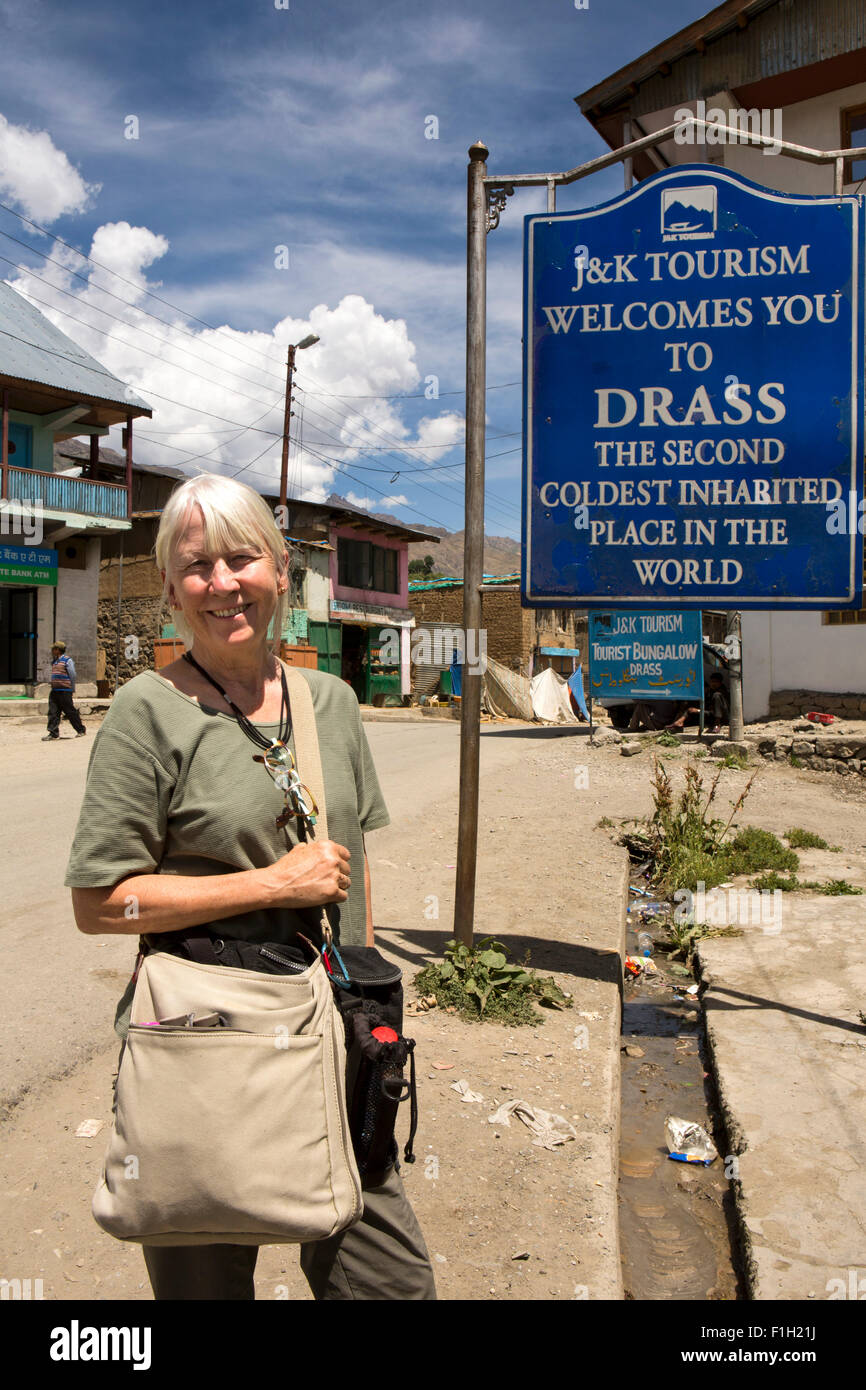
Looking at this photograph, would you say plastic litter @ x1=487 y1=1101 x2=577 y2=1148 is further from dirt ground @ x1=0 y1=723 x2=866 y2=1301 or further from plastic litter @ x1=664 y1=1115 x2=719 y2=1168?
plastic litter @ x1=664 y1=1115 x2=719 y2=1168

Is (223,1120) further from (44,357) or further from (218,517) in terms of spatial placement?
(44,357)

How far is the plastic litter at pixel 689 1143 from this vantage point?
3.36 m

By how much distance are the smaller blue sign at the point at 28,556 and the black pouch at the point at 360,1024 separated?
2195 cm

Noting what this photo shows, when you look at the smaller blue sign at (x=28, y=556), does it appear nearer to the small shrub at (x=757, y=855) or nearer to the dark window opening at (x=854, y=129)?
the dark window opening at (x=854, y=129)

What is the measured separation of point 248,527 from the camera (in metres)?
1.80

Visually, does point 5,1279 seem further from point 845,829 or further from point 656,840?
point 845,829

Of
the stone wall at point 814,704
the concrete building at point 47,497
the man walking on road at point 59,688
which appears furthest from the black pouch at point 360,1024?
the concrete building at point 47,497

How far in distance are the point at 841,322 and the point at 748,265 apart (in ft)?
1.61

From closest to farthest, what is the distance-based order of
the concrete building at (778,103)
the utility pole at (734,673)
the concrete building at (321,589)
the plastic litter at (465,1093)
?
the plastic litter at (465,1093)
the utility pole at (734,673)
the concrete building at (778,103)
the concrete building at (321,589)

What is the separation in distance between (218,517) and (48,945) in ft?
12.9

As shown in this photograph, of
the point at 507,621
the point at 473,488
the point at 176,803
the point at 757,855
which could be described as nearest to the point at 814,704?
the point at 757,855

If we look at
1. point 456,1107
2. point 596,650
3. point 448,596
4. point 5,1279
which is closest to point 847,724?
point 596,650

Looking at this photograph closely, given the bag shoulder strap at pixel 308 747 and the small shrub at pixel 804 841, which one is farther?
the small shrub at pixel 804 841

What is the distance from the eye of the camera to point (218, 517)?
178 centimetres
